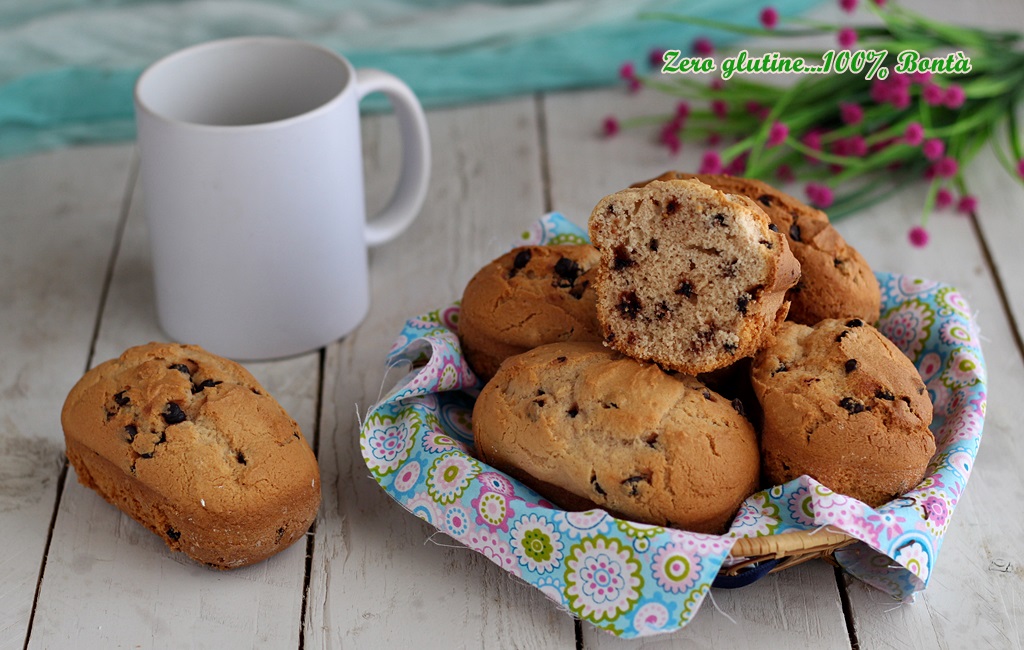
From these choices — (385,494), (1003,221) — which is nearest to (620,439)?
(385,494)

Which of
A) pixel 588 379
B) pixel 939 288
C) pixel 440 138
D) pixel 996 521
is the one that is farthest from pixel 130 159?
pixel 996 521

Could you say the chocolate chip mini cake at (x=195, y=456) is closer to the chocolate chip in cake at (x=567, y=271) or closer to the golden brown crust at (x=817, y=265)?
the chocolate chip in cake at (x=567, y=271)

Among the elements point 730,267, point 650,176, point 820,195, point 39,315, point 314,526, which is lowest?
point 39,315

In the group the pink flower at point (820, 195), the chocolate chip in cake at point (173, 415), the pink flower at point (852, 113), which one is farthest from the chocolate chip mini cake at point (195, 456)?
the pink flower at point (852, 113)

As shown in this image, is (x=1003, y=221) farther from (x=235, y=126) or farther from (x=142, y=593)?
(x=142, y=593)

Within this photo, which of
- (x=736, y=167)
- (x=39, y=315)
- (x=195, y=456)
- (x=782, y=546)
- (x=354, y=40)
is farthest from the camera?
(x=354, y=40)

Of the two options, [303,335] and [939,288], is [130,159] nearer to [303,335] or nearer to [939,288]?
[303,335]

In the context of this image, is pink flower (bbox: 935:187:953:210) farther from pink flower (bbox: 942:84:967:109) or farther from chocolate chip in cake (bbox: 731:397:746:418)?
chocolate chip in cake (bbox: 731:397:746:418)

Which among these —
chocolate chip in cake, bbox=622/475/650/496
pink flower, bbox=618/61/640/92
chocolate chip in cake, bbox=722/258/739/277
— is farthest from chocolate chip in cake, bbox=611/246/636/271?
pink flower, bbox=618/61/640/92
